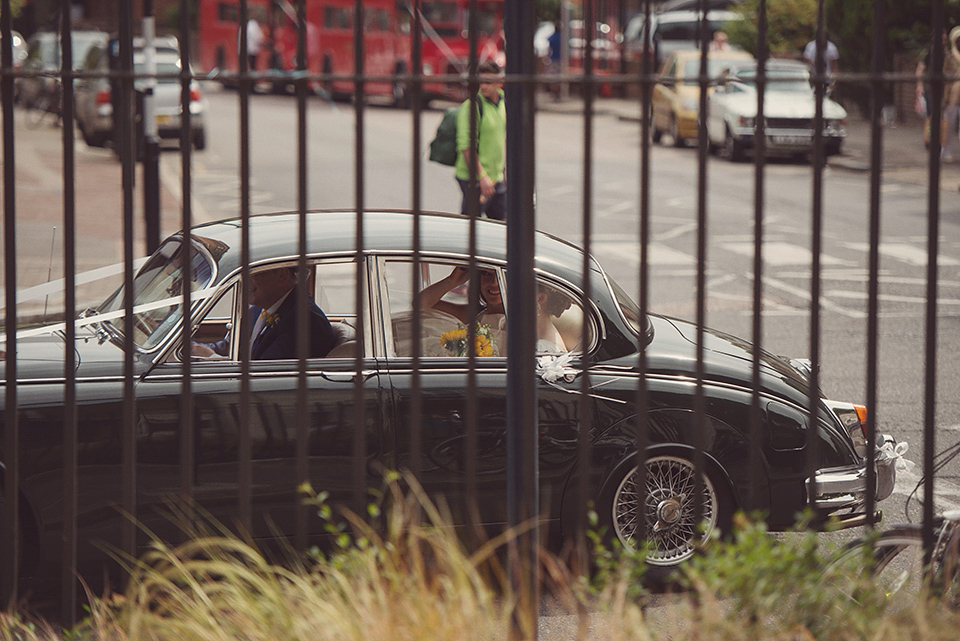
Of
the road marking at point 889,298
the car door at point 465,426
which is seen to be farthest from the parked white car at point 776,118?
the car door at point 465,426

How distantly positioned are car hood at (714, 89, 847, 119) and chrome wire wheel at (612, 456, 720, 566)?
52.6ft

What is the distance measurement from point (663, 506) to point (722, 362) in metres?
0.66

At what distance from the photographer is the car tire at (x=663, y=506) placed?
182 inches

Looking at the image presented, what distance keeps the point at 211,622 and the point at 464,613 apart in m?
0.58

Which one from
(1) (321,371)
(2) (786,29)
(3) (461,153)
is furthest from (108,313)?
(2) (786,29)

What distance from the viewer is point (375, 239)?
4785mm

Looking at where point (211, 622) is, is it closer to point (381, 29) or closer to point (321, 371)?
point (321, 371)

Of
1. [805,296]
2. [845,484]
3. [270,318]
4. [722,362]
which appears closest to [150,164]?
[270,318]

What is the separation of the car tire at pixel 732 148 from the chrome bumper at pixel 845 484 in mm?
16472

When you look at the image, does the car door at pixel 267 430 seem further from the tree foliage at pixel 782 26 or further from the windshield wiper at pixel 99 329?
the tree foliage at pixel 782 26

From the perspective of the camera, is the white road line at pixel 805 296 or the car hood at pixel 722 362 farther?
the white road line at pixel 805 296

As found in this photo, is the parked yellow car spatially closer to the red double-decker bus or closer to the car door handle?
the red double-decker bus

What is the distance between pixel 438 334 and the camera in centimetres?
495

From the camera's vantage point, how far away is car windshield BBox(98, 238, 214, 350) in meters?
4.66
